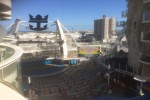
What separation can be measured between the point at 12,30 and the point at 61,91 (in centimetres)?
3790

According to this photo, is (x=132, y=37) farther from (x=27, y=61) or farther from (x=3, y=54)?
(x=3, y=54)

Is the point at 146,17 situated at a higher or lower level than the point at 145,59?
higher

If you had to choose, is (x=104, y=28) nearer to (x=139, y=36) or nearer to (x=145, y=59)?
(x=139, y=36)

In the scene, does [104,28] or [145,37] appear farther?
[104,28]

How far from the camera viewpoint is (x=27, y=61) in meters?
44.4

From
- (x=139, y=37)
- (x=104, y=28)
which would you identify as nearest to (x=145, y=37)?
(x=139, y=37)

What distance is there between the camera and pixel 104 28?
118375mm

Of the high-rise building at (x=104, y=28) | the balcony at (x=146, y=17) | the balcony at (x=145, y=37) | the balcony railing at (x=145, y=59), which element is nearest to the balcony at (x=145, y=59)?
the balcony railing at (x=145, y=59)

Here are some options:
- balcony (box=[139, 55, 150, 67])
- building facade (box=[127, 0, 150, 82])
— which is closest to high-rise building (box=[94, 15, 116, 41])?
building facade (box=[127, 0, 150, 82])

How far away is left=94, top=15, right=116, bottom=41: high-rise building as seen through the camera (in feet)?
390

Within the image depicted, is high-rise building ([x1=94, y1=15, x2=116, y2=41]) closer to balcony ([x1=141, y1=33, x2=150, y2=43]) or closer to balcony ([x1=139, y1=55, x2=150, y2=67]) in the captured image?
balcony ([x1=141, y1=33, x2=150, y2=43])

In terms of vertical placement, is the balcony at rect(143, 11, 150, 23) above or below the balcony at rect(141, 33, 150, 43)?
above

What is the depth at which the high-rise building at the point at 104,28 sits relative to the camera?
118812mm

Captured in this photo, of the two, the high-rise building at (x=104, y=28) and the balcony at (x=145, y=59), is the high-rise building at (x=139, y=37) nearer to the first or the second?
the balcony at (x=145, y=59)
